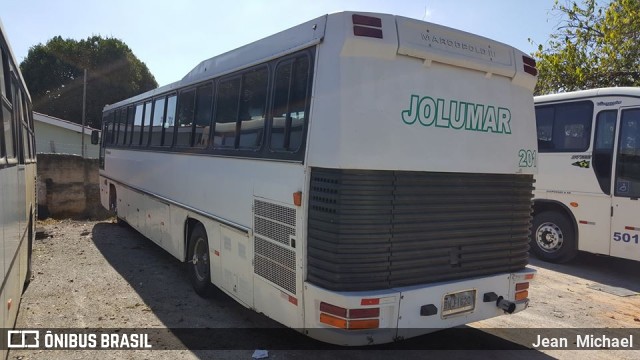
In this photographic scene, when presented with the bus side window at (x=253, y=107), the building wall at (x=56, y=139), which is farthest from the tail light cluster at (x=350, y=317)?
the building wall at (x=56, y=139)

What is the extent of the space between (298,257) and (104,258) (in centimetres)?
571

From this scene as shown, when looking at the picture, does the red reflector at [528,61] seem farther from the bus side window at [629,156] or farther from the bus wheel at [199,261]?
the bus wheel at [199,261]

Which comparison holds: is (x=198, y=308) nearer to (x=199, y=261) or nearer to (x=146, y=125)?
(x=199, y=261)

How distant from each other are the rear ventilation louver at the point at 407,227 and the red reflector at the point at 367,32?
3.61ft

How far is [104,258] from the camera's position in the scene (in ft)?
26.6

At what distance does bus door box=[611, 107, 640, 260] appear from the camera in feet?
24.0

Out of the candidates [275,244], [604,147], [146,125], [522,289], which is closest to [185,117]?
[146,125]

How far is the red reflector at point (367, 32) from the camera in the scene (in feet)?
11.7

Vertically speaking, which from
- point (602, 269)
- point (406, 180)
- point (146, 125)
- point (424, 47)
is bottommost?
point (602, 269)

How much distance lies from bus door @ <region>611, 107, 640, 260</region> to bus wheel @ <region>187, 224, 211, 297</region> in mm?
6612

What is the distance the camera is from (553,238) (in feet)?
28.6

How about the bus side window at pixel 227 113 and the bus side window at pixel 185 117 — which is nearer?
the bus side window at pixel 227 113

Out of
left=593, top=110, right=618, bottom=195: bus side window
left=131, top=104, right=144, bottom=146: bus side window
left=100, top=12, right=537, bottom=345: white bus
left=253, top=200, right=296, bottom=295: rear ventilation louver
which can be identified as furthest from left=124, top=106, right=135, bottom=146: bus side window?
left=593, top=110, right=618, bottom=195: bus side window

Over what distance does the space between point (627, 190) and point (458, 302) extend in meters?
5.15
